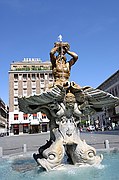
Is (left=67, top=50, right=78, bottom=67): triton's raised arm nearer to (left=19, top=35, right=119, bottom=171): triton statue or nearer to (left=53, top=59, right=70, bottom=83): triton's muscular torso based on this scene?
(left=53, top=59, right=70, bottom=83): triton's muscular torso

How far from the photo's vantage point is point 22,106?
8.10 m

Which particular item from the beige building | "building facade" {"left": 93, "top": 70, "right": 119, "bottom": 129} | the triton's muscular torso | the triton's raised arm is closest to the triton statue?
the triton's muscular torso

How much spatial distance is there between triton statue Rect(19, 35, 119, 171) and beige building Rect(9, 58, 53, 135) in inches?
2092

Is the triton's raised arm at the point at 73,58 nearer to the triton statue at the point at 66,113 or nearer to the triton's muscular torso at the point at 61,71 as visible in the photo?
the triton's muscular torso at the point at 61,71

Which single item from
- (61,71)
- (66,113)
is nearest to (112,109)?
(61,71)

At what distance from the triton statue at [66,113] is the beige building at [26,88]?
5314cm

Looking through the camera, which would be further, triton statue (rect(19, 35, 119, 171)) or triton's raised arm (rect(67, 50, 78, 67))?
triton's raised arm (rect(67, 50, 78, 67))

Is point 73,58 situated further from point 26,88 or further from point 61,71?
point 26,88

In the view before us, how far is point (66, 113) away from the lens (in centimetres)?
770

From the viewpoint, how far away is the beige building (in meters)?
62.4

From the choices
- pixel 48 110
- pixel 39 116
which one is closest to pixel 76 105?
pixel 48 110

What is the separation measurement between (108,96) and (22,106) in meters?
2.87

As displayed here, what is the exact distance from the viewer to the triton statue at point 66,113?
7227 millimetres

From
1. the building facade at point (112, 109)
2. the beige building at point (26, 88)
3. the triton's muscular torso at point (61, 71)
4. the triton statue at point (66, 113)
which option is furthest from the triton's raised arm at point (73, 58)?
the building facade at point (112, 109)
